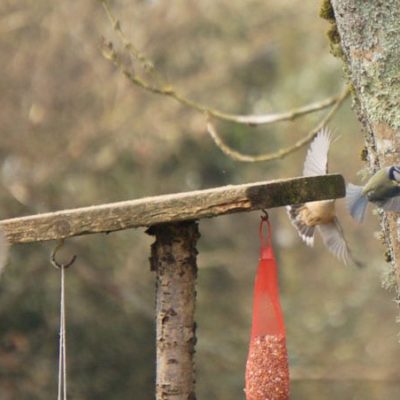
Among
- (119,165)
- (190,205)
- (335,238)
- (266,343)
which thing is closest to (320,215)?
(335,238)

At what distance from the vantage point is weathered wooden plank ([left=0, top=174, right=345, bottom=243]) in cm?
157

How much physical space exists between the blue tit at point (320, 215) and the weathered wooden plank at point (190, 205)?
0.83 ft

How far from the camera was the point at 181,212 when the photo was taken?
5.24 ft

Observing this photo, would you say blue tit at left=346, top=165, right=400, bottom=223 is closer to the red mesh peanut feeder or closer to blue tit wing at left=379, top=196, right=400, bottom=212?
blue tit wing at left=379, top=196, right=400, bottom=212

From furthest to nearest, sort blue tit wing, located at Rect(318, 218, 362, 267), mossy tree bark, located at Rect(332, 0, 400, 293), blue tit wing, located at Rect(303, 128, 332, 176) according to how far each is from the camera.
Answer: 1. blue tit wing, located at Rect(318, 218, 362, 267)
2. blue tit wing, located at Rect(303, 128, 332, 176)
3. mossy tree bark, located at Rect(332, 0, 400, 293)

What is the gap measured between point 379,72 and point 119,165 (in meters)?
4.99

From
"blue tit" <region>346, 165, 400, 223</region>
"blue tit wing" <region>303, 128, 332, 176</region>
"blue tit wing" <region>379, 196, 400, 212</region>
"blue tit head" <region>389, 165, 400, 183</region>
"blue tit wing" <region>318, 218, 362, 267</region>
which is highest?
"blue tit wing" <region>303, 128, 332, 176</region>

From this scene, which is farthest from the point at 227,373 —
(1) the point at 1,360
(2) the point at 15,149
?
(2) the point at 15,149

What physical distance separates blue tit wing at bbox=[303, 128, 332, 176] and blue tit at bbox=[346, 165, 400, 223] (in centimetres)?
25

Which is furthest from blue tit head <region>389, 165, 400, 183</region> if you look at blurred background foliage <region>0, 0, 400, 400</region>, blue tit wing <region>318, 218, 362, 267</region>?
blurred background foliage <region>0, 0, 400, 400</region>

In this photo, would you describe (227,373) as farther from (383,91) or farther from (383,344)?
(383,91)

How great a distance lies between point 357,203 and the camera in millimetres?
1588

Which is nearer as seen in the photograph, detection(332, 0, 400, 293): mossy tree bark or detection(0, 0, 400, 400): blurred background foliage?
detection(332, 0, 400, 293): mossy tree bark

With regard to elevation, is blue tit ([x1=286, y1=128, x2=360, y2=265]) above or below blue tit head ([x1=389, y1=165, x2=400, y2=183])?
above
